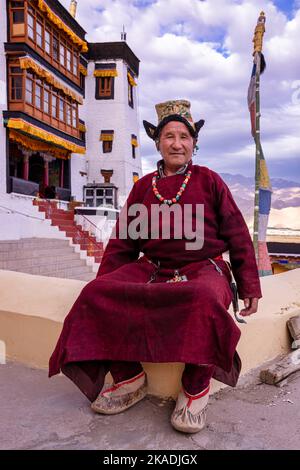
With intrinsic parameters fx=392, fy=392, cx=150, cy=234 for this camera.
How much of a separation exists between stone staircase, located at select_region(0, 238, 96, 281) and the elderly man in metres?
8.34

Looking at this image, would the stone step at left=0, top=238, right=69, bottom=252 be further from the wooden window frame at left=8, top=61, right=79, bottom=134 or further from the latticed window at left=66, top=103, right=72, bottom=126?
the latticed window at left=66, top=103, right=72, bottom=126

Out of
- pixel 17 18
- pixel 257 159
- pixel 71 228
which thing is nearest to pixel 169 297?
pixel 71 228

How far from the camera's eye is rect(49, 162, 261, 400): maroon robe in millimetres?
1829

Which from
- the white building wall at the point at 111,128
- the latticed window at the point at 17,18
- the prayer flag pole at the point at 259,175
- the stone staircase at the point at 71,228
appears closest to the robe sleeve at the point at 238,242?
the stone staircase at the point at 71,228

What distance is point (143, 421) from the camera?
1943 mm

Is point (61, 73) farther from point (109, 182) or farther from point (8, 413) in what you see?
point (8, 413)

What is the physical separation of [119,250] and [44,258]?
31.0ft

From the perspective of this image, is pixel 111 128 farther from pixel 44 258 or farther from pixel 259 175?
pixel 44 258

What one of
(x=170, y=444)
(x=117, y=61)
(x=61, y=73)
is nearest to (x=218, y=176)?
(x=170, y=444)

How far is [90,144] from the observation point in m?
23.0

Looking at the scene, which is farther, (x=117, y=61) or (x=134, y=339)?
(x=117, y=61)

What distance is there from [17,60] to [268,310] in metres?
15.6

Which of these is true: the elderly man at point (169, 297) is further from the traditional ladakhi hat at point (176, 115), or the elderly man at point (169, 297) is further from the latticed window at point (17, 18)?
the latticed window at point (17, 18)
